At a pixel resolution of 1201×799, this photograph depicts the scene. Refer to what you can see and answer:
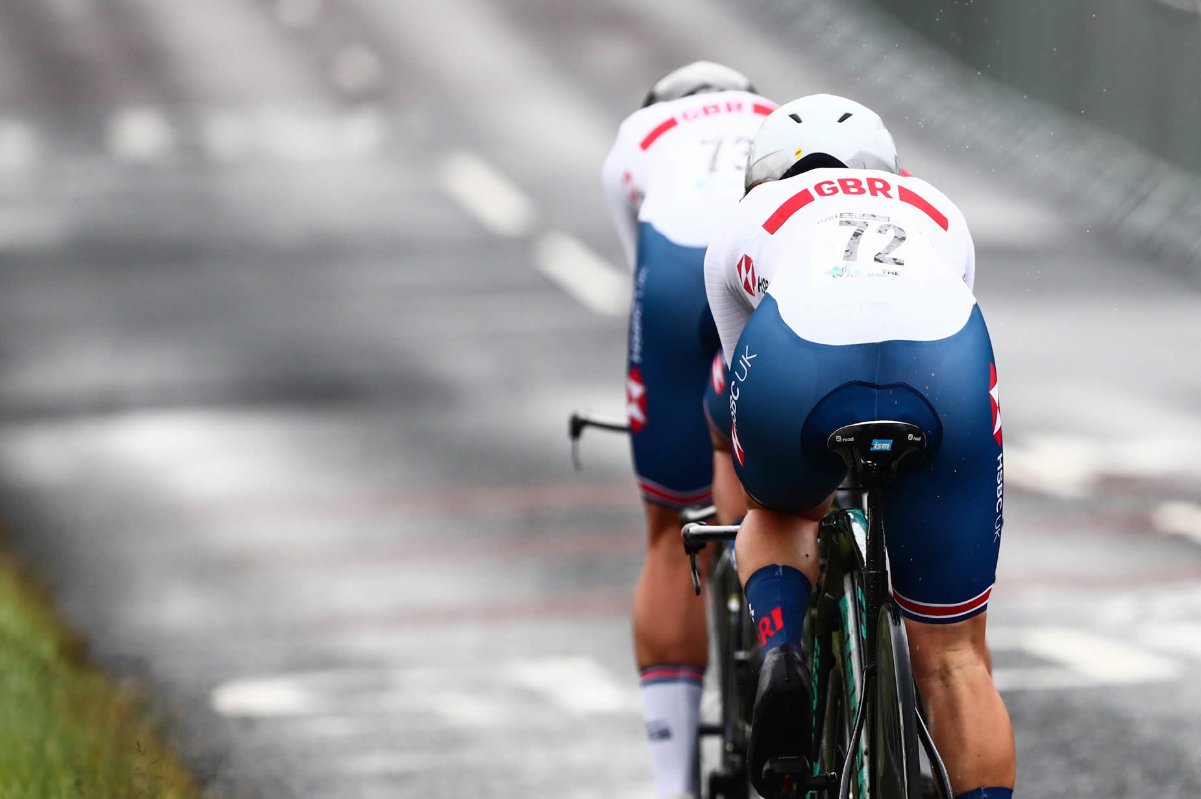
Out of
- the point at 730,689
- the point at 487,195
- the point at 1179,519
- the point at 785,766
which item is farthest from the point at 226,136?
the point at 785,766

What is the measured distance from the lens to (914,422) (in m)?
4.42

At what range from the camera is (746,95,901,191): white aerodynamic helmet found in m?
5.02

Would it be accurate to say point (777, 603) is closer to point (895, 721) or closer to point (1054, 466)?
point (895, 721)

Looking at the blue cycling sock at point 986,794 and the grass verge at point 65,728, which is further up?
the grass verge at point 65,728

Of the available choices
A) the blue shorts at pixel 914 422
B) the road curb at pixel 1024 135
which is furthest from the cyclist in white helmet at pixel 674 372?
the road curb at pixel 1024 135

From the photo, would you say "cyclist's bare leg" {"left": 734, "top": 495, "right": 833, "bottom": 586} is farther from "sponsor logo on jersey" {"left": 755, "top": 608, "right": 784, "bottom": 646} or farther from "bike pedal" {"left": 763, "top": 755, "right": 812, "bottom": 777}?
"bike pedal" {"left": 763, "top": 755, "right": 812, "bottom": 777}

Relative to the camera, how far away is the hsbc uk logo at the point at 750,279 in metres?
4.84

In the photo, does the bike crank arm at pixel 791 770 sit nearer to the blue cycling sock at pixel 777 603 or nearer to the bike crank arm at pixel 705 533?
the blue cycling sock at pixel 777 603

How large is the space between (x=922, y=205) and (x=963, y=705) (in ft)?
3.56

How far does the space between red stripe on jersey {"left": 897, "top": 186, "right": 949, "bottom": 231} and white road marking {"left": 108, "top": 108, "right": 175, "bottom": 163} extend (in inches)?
577

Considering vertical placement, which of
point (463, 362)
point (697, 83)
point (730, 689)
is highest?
point (463, 362)

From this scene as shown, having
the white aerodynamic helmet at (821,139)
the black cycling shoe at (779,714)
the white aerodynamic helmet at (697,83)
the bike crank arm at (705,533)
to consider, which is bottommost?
the black cycling shoe at (779,714)

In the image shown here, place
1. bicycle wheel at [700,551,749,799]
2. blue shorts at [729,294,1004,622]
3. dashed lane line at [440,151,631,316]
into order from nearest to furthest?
blue shorts at [729,294,1004,622] < bicycle wheel at [700,551,749,799] < dashed lane line at [440,151,631,316]

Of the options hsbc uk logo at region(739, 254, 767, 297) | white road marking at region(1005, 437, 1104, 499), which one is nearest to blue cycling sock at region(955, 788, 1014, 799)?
hsbc uk logo at region(739, 254, 767, 297)
